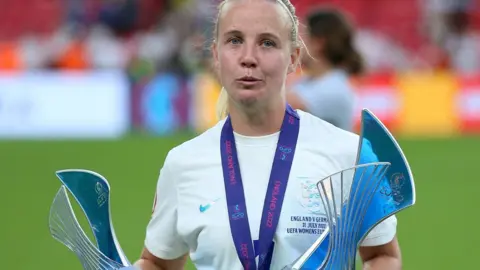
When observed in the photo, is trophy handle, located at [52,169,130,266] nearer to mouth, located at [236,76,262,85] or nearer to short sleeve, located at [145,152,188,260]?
short sleeve, located at [145,152,188,260]

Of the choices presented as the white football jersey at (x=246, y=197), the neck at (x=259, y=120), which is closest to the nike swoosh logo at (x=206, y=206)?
the white football jersey at (x=246, y=197)

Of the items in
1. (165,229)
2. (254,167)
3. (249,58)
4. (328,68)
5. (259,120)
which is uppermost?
(328,68)

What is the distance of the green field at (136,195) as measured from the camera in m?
9.09

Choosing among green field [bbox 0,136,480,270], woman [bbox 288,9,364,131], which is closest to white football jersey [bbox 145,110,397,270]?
woman [bbox 288,9,364,131]

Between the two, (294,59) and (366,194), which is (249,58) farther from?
(366,194)

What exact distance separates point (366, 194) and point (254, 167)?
17.2 inches

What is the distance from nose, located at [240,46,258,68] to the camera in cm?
308

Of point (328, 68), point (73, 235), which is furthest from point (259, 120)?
point (328, 68)

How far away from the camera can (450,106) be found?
17.5m

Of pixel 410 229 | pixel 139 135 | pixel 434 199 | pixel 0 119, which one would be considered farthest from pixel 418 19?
pixel 410 229

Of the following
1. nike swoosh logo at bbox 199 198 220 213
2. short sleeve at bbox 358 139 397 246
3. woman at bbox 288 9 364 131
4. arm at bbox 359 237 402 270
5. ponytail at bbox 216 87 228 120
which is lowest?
arm at bbox 359 237 402 270

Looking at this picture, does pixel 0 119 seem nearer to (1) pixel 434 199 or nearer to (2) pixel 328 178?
(1) pixel 434 199

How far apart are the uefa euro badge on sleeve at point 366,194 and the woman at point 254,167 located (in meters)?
0.19

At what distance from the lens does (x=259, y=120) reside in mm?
3236
